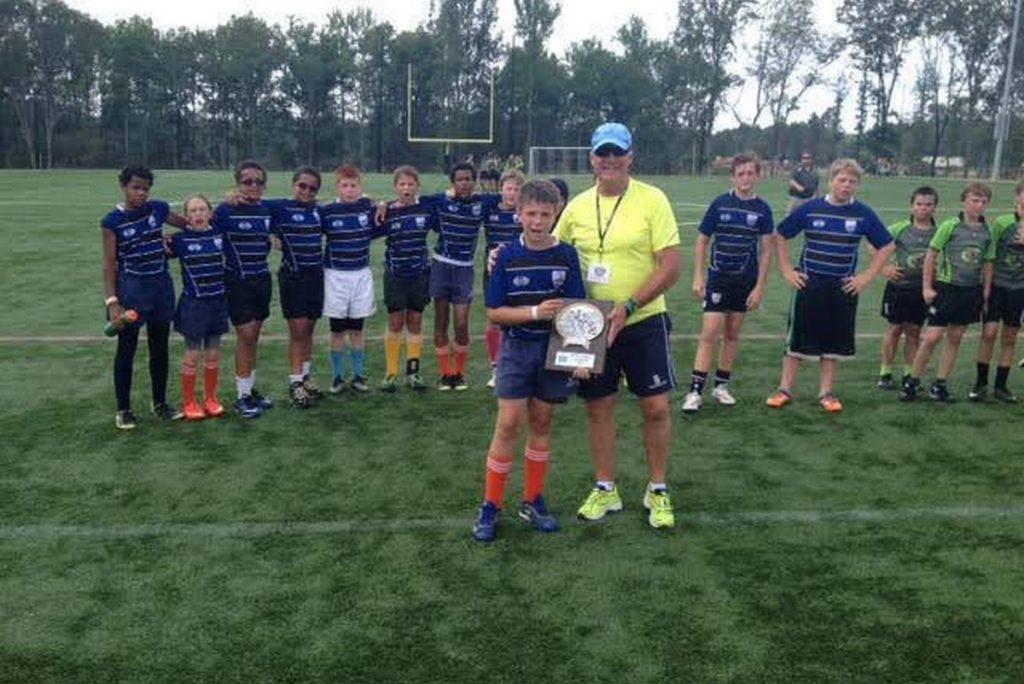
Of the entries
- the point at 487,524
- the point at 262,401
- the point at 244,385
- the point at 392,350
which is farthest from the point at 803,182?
the point at 487,524

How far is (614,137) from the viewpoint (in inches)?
167

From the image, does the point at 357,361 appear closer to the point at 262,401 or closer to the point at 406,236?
the point at 262,401

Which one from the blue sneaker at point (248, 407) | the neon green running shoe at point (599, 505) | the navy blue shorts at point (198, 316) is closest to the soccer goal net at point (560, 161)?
the blue sneaker at point (248, 407)

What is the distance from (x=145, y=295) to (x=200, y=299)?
0.35 m

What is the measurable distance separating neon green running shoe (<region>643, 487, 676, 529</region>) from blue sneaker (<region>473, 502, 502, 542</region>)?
0.77m

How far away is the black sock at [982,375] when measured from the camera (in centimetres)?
682

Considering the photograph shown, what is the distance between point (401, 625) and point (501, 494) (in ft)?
3.31

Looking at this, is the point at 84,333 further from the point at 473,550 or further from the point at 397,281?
the point at 473,550

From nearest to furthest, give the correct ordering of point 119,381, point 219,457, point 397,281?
point 219,457 < point 119,381 < point 397,281

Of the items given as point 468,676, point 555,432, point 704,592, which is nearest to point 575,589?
point 704,592

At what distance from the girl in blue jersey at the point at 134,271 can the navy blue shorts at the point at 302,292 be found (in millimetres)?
800

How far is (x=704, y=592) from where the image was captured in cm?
387

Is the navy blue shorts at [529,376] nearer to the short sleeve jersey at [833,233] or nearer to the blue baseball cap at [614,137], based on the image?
the blue baseball cap at [614,137]

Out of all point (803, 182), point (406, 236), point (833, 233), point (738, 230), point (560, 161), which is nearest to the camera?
point (833, 233)
